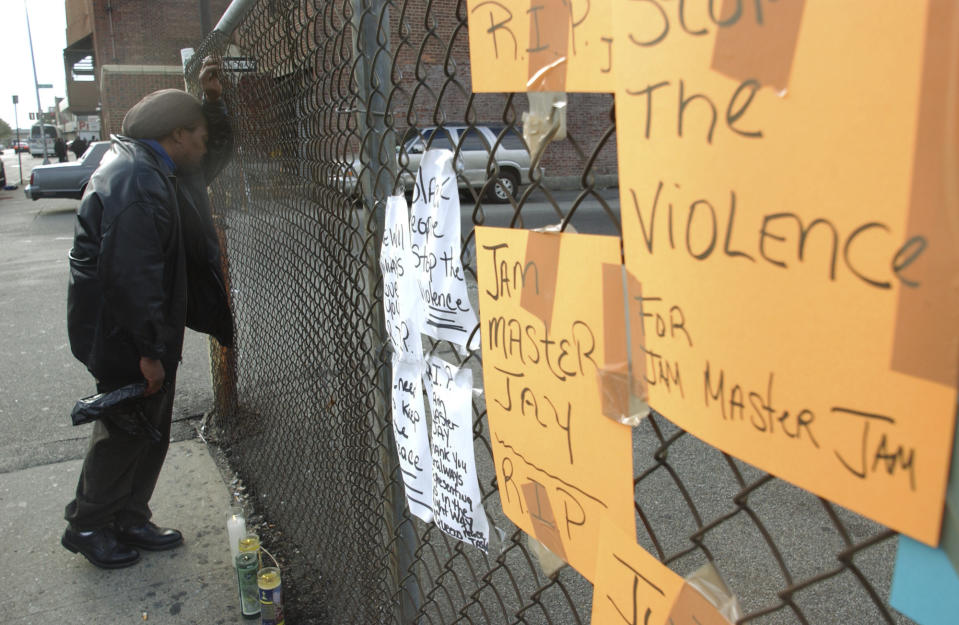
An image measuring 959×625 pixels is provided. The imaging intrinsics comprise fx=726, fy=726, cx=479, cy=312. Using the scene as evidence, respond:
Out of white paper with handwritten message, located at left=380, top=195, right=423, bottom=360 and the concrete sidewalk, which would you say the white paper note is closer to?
white paper with handwritten message, located at left=380, top=195, right=423, bottom=360

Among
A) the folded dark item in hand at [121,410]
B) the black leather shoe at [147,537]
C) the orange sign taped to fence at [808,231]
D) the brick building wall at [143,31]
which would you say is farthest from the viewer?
the brick building wall at [143,31]

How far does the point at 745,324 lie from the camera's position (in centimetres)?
72

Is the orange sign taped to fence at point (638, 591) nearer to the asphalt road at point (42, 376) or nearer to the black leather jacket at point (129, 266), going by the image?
the black leather jacket at point (129, 266)

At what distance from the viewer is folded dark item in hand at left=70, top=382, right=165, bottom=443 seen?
309 cm

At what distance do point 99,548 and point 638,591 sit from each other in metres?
3.08

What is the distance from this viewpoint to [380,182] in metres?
1.80

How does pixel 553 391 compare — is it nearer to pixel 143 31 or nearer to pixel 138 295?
pixel 138 295

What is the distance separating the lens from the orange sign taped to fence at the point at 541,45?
2.98 feet

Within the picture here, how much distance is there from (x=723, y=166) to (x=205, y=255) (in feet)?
10.5

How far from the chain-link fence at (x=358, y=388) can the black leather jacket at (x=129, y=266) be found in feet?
1.40

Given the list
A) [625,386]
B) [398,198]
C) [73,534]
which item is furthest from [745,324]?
[73,534]

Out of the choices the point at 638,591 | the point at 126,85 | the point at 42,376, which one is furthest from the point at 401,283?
the point at 126,85

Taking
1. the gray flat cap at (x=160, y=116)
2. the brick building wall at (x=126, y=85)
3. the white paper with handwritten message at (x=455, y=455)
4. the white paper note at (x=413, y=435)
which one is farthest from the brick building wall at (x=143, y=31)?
the white paper with handwritten message at (x=455, y=455)

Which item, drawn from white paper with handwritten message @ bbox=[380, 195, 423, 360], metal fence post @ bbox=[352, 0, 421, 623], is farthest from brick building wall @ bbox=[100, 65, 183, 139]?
white paper with handwritten message @ bbox=[380, 195, 423, 360]
